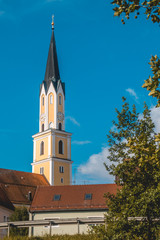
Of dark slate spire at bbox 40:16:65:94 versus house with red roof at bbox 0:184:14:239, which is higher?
dark slate spire at bbox 40:16:65:94

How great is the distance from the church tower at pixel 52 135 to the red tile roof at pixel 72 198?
110 feet

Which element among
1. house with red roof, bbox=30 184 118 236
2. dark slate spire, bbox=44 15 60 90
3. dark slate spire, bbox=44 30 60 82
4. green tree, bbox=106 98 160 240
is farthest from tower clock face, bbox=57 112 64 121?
green tree, bbox=106 98 160 240

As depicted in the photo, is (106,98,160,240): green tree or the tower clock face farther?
the tower clock face

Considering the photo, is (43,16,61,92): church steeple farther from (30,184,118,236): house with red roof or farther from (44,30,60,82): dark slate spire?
(30,184,118,236): house with red roof

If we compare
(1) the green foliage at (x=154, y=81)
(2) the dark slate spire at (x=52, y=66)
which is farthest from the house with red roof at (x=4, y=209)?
(2) the dark slate spire at (x=52, y=66)

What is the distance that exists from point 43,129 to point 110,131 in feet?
218

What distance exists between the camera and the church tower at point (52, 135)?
272 feet

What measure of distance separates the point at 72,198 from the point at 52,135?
40771mm

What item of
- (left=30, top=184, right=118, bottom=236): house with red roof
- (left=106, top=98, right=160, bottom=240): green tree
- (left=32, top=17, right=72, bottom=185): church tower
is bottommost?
(left=106, top=98, right=160, bottom=240): green tree

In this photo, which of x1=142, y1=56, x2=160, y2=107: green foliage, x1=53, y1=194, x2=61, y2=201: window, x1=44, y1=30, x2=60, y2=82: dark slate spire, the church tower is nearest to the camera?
x1=142, y1=56, x2=160, y2=107: green foliage

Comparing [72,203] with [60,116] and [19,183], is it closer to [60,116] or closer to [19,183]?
[19,183]

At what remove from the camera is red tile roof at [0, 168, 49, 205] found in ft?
217

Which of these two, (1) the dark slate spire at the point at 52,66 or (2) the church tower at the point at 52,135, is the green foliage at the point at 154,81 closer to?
(2) the church tower at the point at 52,135

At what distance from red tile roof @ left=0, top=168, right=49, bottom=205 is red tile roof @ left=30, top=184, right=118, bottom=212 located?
1936cm
